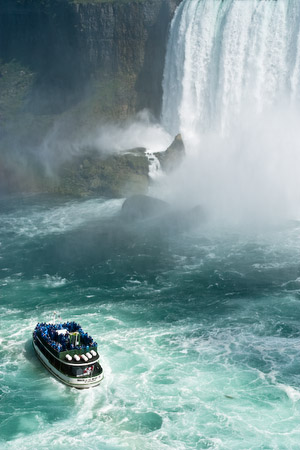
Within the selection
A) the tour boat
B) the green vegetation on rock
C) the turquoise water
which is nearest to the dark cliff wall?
the green vegetation on rock

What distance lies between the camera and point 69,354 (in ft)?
152

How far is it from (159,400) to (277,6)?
62833 mm

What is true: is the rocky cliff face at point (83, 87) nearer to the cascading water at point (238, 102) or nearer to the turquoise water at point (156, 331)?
the cascading water at point (238, 102)

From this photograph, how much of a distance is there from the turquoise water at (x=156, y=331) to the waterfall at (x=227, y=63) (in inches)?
936

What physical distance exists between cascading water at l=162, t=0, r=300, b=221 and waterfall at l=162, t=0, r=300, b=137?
139 millimetres

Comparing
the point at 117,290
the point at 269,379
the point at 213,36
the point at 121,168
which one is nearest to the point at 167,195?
the point at 121,168

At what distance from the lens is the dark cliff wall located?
103938mm

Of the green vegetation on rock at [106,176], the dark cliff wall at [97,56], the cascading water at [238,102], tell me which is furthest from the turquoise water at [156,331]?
the dark cliff wall at [97,56]

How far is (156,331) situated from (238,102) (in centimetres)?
5061

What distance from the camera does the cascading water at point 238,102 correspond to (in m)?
85.8

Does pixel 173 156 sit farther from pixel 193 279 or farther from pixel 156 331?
pixel 156 331

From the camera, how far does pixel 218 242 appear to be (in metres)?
72.9

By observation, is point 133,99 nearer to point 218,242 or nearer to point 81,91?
point 81,91

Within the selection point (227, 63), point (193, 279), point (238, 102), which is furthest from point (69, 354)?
point (227, 63)
